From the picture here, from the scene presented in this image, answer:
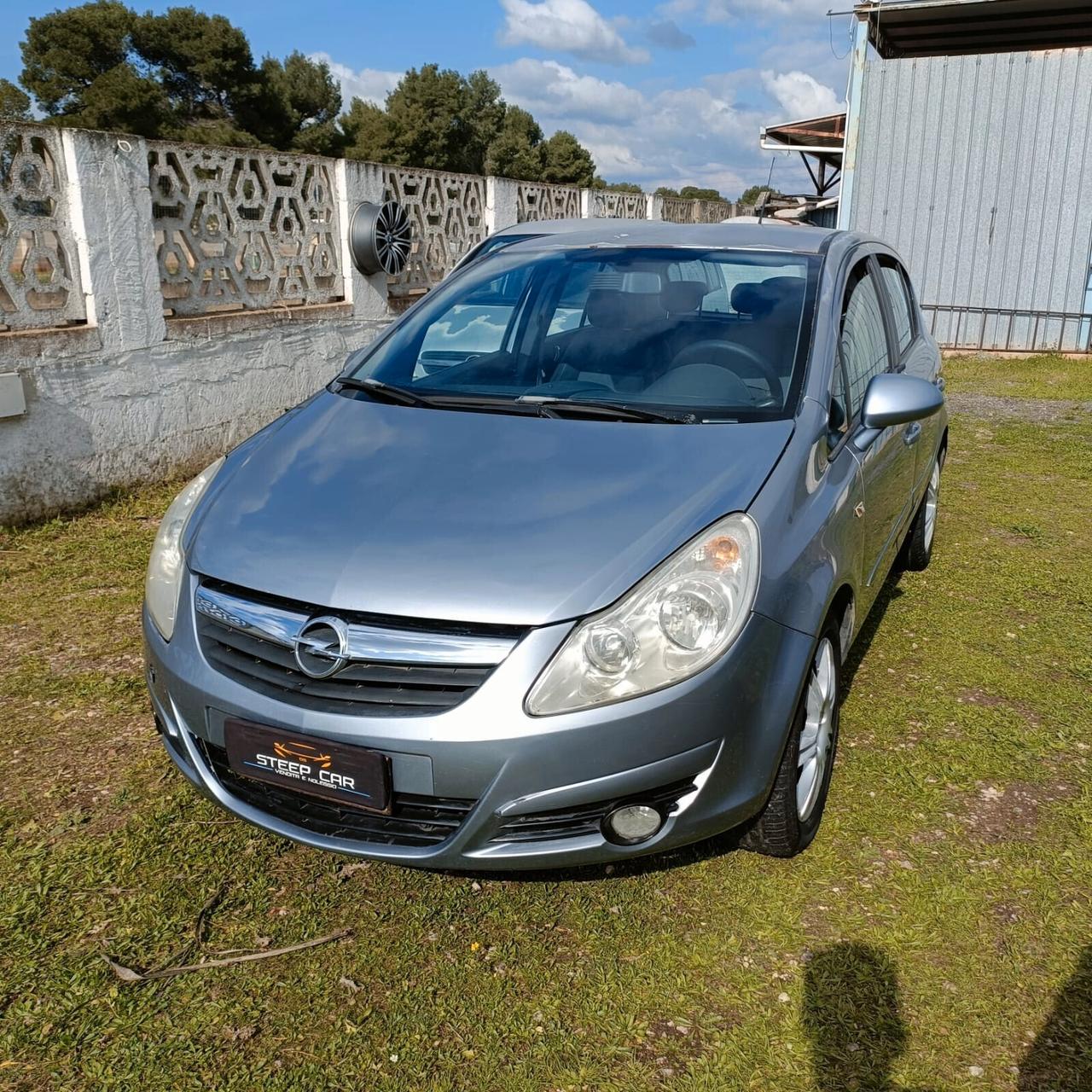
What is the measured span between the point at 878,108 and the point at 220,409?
885cm

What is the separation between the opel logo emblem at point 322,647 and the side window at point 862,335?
66.9 inches

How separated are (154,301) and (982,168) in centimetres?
937

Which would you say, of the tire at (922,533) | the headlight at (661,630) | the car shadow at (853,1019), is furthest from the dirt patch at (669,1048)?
the tire at (922,533)

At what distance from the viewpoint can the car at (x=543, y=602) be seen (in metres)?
1.92

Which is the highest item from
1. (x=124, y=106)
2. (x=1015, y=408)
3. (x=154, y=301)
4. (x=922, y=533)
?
(x=124, y=106)

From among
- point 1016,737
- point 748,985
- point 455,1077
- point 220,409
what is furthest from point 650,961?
point 220,409

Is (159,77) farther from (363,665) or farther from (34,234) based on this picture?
(363,665)

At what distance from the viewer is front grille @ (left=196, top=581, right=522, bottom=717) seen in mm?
1916

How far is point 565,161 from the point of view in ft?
179

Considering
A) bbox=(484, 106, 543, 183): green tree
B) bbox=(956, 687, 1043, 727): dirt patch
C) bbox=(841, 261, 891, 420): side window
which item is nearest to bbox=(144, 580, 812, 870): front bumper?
bbox=(841, 261, 891, 420): side window

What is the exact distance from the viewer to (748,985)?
210 cm

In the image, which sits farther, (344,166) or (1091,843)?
(344,166)

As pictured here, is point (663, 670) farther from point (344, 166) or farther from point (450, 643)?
point (344, 166)

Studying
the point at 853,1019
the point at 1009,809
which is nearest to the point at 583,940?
the point at 853,1019
